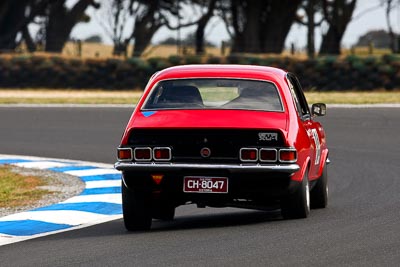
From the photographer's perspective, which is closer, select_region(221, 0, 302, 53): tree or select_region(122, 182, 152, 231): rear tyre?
select_region(122, 182, 152, 231): rear tyre

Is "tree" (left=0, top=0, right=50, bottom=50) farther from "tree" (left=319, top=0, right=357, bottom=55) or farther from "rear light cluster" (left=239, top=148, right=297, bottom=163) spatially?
"rear light cluster" (left=239, top=148, right=297, bottom=163)

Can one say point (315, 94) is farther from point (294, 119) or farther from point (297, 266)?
point (297, 266)

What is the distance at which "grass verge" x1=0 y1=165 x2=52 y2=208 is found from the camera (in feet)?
41.2

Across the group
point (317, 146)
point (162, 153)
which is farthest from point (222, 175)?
point (317, 146)

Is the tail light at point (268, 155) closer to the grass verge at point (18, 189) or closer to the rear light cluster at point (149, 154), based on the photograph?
the rear light cluster at point (149, 154)

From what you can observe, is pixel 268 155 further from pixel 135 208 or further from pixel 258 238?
pixel 135 208

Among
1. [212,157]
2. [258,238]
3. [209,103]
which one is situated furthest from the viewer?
[209,103]

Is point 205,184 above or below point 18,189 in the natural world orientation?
above

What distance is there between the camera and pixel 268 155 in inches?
372

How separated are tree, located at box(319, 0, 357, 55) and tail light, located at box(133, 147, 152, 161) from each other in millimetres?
40921

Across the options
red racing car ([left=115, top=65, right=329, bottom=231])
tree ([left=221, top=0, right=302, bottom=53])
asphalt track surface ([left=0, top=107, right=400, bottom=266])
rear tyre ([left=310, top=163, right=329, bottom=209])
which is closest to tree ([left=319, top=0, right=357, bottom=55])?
tree ([left=221, top=0, right=302, bottom=53])

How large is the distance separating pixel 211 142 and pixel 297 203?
106 centimetres

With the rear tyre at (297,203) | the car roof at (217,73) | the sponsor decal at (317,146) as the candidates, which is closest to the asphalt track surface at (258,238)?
the rear tyre at (297,203)

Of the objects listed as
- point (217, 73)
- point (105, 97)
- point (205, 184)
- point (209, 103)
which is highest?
point (217, 73)
